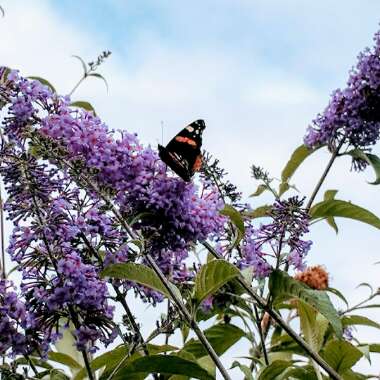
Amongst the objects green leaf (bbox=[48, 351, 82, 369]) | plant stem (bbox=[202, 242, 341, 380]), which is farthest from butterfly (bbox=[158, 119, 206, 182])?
green leaf (bbox=[48, 351, 82, 369])

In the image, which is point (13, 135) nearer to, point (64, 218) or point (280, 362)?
point (64, 218)

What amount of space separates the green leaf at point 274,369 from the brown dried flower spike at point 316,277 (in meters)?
1.96

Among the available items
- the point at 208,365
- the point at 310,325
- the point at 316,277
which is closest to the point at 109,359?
the point at 208,365

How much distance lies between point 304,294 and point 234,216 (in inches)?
13.5

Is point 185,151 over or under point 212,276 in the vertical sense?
over

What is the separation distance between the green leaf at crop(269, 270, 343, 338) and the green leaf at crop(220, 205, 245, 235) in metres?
0.19

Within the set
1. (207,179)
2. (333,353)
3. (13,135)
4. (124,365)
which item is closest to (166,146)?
(207,179)

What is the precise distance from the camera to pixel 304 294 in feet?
7.50

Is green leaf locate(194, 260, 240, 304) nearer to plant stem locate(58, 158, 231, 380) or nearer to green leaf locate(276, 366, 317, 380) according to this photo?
plant stem locate(58, 158, 231, 380)

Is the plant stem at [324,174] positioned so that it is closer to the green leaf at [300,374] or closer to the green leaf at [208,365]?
the green leaf at [300,374]

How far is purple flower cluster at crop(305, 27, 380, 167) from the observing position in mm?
3805

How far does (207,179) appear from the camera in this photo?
251 cm

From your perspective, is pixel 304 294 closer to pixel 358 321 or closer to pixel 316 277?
pixel 358 321

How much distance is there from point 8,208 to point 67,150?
10.3 inches
